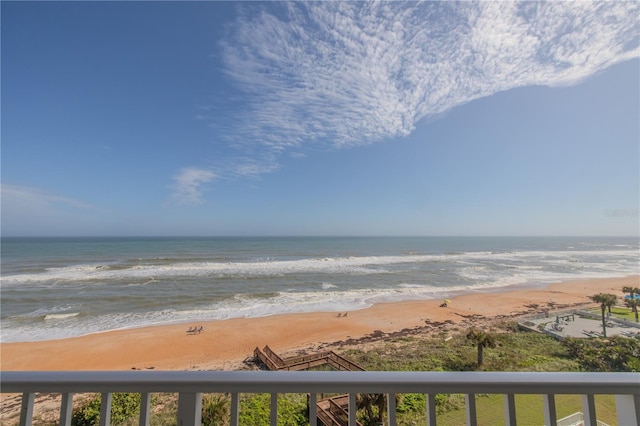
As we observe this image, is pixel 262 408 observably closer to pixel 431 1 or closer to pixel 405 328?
pixel 431 1

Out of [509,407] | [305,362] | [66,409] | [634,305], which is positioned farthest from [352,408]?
[634,305]

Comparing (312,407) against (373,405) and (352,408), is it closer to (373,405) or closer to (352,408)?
(352,408)

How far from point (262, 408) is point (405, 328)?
658cm

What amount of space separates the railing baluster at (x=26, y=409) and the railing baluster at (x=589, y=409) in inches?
68.5

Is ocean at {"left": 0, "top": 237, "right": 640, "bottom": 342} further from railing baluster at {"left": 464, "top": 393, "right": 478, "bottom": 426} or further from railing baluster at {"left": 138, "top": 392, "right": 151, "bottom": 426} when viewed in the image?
railing baluster at {"left": 464, "top": 393, "right": 478, "bottom": 426}

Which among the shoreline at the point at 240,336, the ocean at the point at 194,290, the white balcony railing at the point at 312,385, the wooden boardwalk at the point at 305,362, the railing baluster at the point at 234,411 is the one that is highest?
the white balcony railing at the point at 312,385

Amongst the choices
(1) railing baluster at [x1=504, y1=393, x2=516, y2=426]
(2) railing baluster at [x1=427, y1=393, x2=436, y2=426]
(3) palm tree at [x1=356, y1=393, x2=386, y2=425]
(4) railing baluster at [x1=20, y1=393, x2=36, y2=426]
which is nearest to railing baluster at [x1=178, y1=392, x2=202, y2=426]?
(4) railing baluster at [x1=20, y1=393, x2=36, y2=426]

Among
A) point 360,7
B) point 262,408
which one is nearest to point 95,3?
point 360,7

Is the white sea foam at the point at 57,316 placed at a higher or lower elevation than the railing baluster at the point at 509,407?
lower

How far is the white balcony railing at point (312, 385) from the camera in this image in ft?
2.76

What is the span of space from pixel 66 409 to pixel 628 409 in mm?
1799

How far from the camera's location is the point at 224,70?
4.55m

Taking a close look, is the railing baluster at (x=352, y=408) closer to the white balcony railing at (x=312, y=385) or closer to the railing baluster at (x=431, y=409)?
the white balcony railing at (x=312, y=385)

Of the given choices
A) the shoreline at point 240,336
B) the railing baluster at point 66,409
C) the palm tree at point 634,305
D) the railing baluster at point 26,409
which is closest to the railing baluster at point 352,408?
the railing baluster at point 66,409
